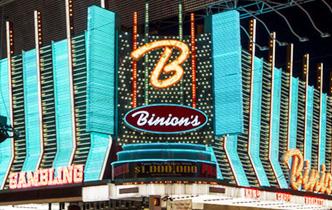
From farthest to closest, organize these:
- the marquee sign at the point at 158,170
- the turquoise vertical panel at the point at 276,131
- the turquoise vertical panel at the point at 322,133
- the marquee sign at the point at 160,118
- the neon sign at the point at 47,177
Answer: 1. the turquoise vertical panel at the point at 322,133
2. the turquoise vertical panel at the point at 276,131
3. the neon sign at the point at 47,177
4. the marquee sign at the point at 160,118
5. the marquee sign at the point at 158,170

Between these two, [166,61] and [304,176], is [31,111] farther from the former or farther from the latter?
[304,176]

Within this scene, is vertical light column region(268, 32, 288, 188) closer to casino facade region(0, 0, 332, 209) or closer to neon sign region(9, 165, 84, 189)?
casino facade region(0, 0, 332, 209)

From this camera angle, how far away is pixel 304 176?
38156mm

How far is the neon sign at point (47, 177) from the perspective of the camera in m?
31.5

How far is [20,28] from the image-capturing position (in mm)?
40406

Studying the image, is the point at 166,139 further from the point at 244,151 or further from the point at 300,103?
the point at 300,103

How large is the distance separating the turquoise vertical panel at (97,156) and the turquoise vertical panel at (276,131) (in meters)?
9.64

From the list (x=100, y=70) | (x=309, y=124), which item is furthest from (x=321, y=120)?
(x=100, y=70)

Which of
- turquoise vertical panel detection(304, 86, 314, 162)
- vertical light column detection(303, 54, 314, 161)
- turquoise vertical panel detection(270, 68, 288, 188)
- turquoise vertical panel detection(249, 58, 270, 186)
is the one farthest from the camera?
turquoise vertical panel detection(304, 86, 314, 162)

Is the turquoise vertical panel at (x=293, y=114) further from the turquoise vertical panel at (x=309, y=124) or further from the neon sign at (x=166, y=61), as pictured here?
the neon sign at (x=166, y=61)

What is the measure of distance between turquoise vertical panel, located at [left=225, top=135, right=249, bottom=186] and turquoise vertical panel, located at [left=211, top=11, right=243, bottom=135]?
1591 millimetres

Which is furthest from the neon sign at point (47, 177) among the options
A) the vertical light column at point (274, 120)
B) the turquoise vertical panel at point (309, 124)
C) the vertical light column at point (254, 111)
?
the turquoise vertical panel at point (309, 124)

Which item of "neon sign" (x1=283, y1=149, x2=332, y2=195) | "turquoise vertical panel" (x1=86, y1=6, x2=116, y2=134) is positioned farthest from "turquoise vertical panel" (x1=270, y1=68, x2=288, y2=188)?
"turquoise vertical panel" (x1=86, y1=6, x2=116, y2=134)

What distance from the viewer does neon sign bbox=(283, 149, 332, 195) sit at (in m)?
37.3
